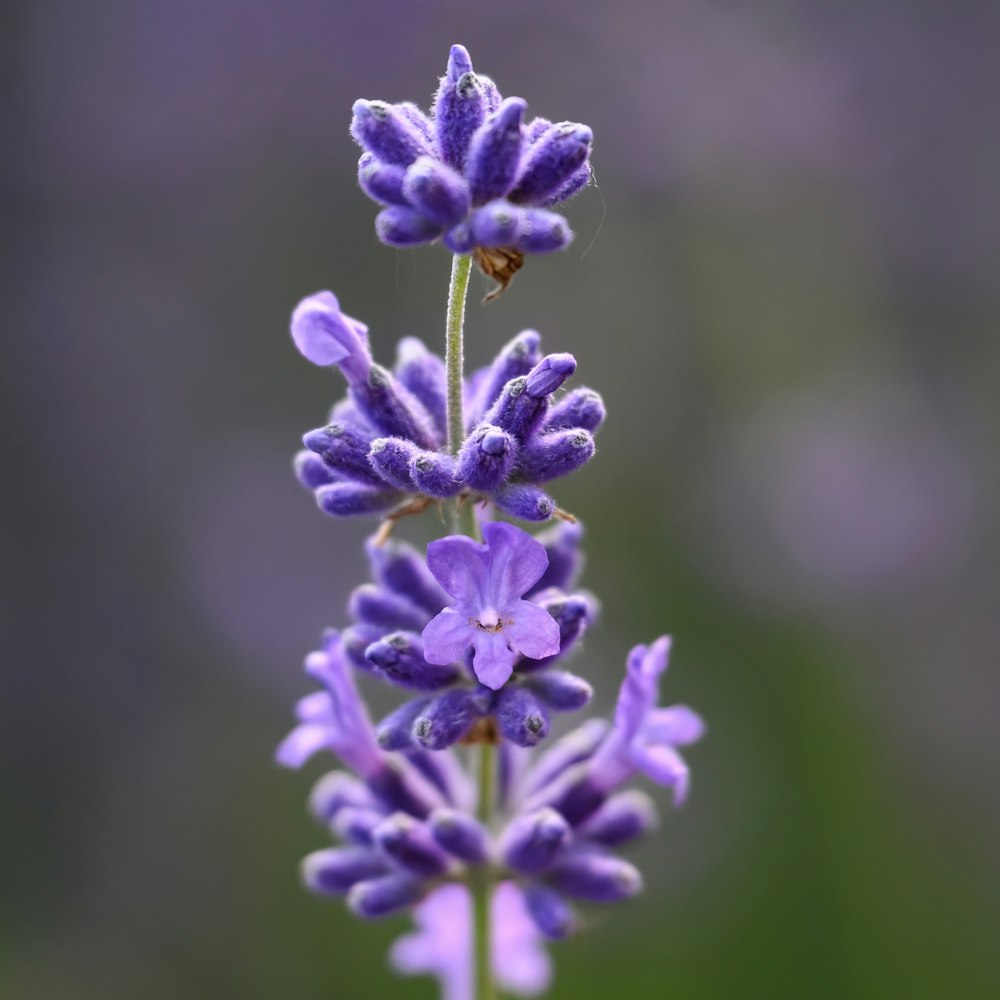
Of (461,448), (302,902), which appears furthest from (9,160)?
(461,448)

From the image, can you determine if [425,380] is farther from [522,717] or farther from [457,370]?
[522,717]

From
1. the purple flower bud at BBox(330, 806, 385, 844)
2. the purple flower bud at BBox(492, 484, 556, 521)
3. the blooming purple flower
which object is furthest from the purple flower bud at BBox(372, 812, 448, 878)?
the blooming purple flower

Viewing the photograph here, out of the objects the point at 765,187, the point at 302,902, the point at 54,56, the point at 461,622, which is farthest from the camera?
the point at 54,56

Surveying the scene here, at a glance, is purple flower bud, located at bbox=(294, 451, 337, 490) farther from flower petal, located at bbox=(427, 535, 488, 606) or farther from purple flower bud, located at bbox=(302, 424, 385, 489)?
flower petal, located at bbox=(427, 535, 488, 606)

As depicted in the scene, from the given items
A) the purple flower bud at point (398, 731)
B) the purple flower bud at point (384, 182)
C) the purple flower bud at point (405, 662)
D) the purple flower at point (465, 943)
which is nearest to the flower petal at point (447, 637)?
the purple flower bud at point (405, 662)

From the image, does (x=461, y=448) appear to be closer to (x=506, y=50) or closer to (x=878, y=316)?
(x=878, y=316)

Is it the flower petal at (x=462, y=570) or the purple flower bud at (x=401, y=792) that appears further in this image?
the purple flower bud at (x=401, y=792)

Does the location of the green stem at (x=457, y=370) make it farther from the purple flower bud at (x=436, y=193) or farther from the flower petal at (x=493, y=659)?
the flower petal at (x=493, y=659)
